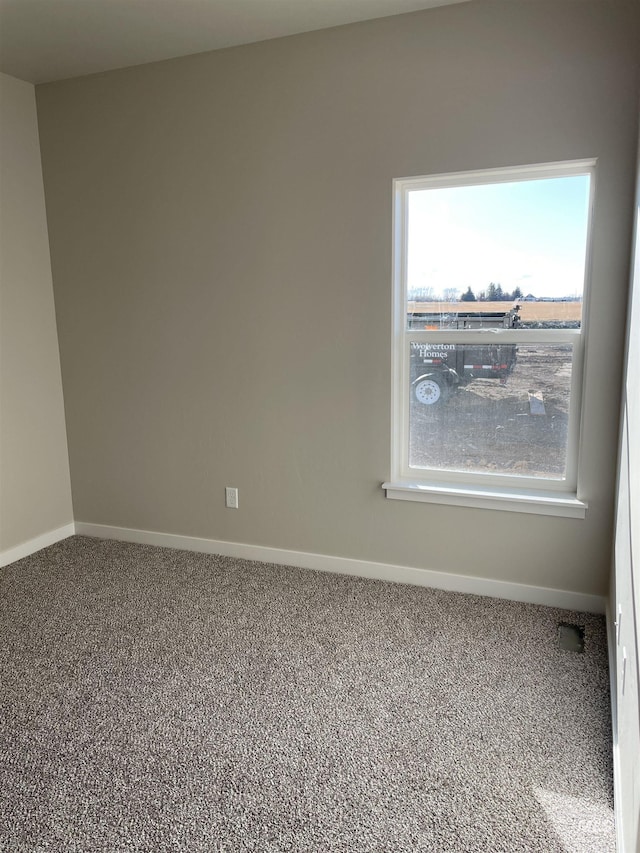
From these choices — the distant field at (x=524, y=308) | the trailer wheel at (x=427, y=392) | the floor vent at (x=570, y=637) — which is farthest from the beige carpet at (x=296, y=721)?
the distant field at (x=524, y=308)

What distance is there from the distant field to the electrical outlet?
A: 141 centimetres

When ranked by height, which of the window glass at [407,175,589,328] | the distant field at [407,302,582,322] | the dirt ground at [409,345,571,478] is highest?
the window glass at [407,175,589,328]

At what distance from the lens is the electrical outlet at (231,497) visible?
3.29 meters

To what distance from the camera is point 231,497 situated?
→ 130 inches

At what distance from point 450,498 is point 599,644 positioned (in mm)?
871

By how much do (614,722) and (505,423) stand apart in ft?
4.34

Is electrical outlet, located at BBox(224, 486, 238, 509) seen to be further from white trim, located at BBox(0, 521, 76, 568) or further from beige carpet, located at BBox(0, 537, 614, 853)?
white trim, located at BBox(0, 521, 76, 568)

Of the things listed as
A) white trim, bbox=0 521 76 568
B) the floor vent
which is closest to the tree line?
the floor vent

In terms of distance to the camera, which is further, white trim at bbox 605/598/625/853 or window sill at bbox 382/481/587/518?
window sill at bbox 382/481/587/518

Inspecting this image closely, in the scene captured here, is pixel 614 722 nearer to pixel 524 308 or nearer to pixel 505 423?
pixel 505 423

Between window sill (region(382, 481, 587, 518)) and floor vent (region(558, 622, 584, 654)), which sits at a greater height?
window sill (region(382, 481, 587, 518))

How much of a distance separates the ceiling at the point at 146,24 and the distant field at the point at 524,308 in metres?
1.27

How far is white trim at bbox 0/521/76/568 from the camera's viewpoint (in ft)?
10.8

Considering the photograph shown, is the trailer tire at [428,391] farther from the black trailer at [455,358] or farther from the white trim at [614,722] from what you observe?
the white trim at [614,722]
